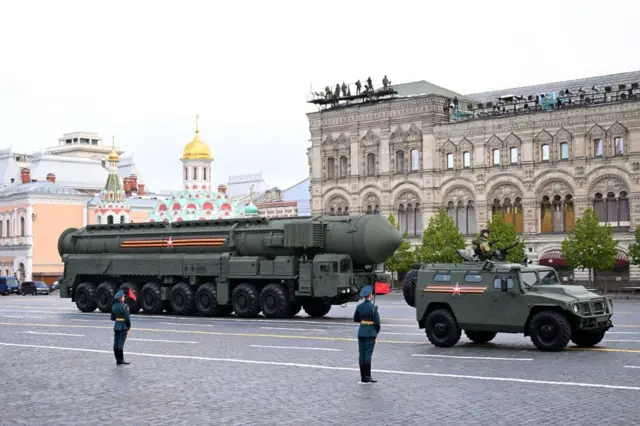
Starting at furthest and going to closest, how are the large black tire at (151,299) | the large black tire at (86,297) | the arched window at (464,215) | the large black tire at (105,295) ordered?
1. the arched window at (464,215)
2. the large black tire at (86,297)
3. the large black tire at (105,295)
4. the large black tire at (151,299)

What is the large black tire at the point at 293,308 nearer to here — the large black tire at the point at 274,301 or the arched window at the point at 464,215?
the large black tire at the point at 274,301

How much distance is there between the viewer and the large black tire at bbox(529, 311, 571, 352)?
67.7 ft

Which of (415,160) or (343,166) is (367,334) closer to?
(415,160)

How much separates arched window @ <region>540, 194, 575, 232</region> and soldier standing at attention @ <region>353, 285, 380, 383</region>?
50243 mm

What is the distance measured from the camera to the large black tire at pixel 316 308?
116 feet

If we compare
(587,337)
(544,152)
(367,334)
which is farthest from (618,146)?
(367,334)

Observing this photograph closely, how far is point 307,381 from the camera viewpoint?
16.9 m

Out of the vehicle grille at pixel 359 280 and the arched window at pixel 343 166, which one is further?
the arched window at pixel 343 166

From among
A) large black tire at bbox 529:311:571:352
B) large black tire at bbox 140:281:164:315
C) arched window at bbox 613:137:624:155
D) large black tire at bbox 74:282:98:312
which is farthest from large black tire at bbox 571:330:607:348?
arched window at bbox 613:137:624:155

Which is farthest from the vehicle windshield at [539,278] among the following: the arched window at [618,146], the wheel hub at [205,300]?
the arched window at [618,146]

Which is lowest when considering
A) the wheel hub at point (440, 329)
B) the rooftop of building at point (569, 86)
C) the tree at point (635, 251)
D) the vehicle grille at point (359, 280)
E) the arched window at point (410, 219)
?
the wheel hub at point (440, 329)

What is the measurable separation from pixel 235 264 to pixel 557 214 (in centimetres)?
3492

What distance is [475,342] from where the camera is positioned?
23.5m

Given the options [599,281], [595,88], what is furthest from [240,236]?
[595,88]
